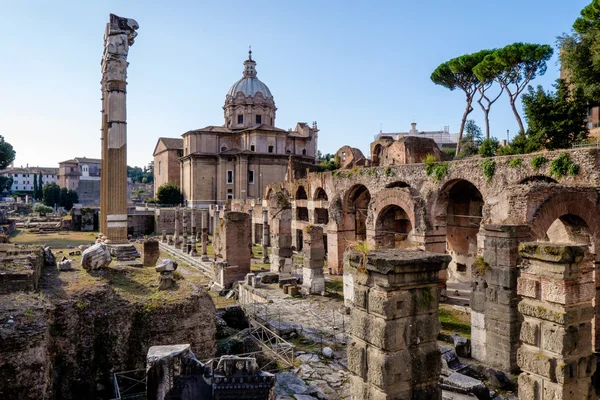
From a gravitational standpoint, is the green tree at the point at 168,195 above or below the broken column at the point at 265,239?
above

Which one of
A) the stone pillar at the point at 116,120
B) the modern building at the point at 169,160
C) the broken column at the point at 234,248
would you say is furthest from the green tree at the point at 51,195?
the stone pillar at the point at 116,120

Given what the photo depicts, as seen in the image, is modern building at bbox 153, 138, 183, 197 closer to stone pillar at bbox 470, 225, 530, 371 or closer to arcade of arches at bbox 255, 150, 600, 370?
arcade of arches at bbox 255, 150, 600, 370

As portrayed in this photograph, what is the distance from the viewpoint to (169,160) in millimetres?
47844

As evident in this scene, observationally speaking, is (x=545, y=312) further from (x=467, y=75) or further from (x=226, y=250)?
(x=467, y=75)

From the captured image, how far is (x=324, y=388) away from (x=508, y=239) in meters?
4.18

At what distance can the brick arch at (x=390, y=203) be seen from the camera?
13.5 meters

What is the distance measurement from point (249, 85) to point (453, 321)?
1570 inches

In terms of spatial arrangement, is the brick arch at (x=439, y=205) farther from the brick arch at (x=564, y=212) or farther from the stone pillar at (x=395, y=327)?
the stone pillar at (x=395, y=327)

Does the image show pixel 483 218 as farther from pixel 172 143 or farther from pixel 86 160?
pixel 86 160

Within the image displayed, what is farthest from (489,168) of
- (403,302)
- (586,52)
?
(586,52)

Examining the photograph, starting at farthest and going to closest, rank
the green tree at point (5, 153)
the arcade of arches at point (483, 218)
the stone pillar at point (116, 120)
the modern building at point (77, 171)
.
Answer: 1. the modern building at point (77, 171)
2. the green tree at point (5, 153)
3. the stone pillar at point (116, 120)
4. the arcade of arches at point (483, 218)

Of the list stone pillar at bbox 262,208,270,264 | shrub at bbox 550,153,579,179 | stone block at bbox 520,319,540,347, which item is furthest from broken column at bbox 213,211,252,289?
stone block at bbox 520,319,540,347

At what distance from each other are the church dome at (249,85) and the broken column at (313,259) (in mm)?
34665

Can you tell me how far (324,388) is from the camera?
23.6 ft
